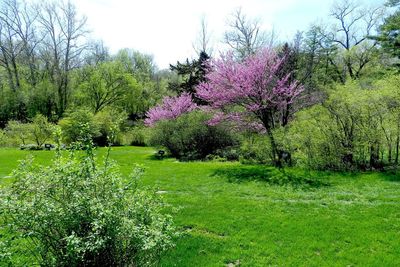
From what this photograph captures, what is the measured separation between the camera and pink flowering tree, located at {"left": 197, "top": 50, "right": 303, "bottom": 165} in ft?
37.1

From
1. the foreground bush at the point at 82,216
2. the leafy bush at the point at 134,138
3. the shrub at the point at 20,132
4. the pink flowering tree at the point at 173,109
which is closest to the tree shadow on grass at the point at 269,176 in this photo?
the foreground bush at the point at 82,216

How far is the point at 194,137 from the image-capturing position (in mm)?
16031

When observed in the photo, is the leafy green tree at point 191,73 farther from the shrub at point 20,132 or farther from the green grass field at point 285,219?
the green grass field at point 285,219

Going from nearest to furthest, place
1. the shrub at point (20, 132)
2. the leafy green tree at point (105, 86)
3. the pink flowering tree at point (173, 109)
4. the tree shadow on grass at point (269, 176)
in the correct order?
the tree shadow on grass at point (269, 176) < the pink flowering tree at point (173, 109) < the shrub at point (20, 132) < the leafy green tree at point (105, 86)

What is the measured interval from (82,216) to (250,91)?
937 centimetres

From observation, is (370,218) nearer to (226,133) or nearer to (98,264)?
(98,264)

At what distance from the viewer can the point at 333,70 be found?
2747 cm

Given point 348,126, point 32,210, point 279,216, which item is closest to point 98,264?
point 32,210

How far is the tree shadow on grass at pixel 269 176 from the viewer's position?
9000 mm

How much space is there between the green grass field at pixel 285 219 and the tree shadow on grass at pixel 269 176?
31mm

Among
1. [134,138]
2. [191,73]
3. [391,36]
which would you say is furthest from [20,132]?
[391,36]

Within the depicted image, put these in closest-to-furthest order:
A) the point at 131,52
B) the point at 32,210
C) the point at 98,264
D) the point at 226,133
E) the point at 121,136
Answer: the point at 32,210 < the point at 98,264 < the point at 226,133 < the point at 121,136 < the point at 131,52

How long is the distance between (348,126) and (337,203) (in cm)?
435

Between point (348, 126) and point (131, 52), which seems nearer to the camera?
point (348, 126)
